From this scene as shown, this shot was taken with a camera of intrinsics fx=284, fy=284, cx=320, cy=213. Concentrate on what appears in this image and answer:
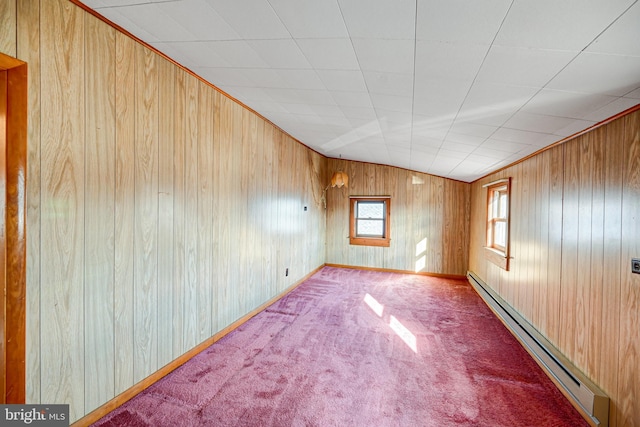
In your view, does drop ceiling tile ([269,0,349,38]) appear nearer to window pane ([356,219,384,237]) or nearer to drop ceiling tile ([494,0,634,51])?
drop ceiling tile ([494,0,634,51])

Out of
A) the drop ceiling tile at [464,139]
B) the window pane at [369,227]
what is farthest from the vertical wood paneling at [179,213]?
the window pane at [369,227]

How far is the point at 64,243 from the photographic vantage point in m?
1.59

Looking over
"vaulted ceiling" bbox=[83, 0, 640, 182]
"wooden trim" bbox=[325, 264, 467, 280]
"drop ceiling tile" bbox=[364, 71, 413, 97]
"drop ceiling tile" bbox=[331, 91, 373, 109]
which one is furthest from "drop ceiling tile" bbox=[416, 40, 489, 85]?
"wooden trim" bbox=[325, 264, 467, 280]

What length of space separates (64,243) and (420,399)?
253 centimetres

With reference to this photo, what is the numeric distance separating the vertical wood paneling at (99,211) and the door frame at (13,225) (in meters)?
0.29

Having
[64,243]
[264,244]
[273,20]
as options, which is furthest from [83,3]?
[264,244]

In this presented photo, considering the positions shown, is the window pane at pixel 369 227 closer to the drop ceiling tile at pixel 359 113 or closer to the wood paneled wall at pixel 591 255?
the wood paneled wall at pixel 591 255

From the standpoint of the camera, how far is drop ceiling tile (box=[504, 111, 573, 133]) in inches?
79.7

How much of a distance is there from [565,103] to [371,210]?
4.76 meters

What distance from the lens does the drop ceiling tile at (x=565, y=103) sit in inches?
63.9

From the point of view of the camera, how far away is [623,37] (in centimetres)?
109

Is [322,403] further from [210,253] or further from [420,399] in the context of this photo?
[210,253]

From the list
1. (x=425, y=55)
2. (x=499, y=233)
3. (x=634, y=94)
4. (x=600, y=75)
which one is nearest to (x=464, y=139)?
(x=634, y=94)

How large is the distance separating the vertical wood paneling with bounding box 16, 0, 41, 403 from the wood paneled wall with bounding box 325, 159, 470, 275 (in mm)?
5337
